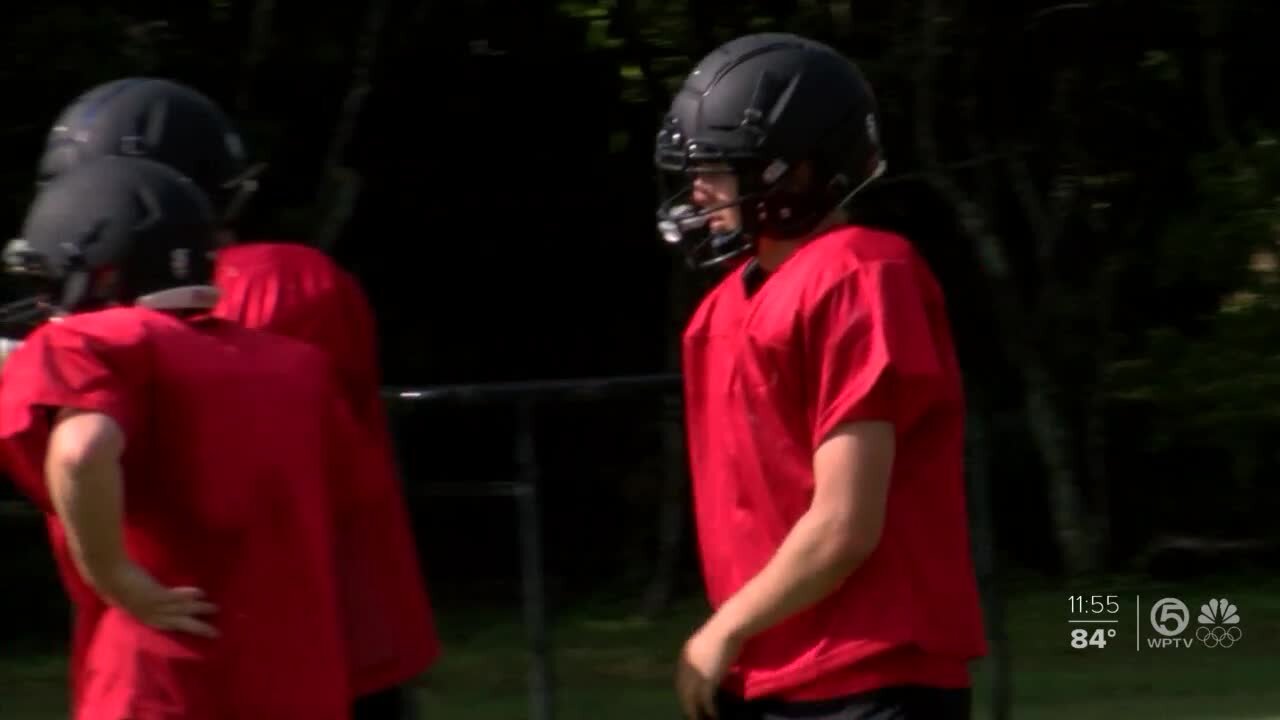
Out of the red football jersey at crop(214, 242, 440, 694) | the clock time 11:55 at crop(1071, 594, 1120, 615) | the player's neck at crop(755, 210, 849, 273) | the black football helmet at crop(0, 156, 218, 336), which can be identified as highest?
the black football helmet at crop(0, 156, 218, 336)

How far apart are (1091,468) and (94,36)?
544cm

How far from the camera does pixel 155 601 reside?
3.38m

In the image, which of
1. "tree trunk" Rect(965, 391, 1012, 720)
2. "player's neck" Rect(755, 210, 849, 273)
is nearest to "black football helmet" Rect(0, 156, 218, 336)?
"player's neck" Rect(755, 210, 849, 273)

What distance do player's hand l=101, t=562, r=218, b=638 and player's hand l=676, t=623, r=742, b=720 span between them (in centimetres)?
71

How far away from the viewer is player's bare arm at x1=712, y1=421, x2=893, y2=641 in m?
3.19

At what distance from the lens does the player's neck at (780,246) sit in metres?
3.43

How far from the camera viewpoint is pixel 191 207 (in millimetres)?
3488

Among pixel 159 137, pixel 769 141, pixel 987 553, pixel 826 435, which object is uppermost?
pixel 769 141

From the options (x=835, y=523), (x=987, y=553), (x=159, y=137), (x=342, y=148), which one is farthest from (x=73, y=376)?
(x=342, y=148)

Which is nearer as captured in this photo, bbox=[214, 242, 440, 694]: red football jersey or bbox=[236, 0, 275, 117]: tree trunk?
bbox=[214, 242, 440, 694]: red football jersey

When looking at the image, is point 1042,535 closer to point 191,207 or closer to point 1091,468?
A: point 1091,468

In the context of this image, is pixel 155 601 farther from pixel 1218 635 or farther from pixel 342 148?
pixel 342 148

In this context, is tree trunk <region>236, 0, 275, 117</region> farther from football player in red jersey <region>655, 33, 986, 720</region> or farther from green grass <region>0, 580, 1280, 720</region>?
football player in red jersey <region>655, 33, 986, 720</region>

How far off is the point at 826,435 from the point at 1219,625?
21.7 ft
